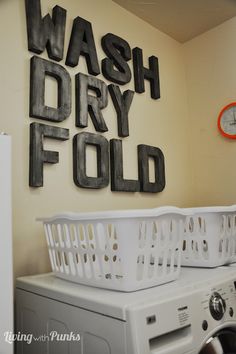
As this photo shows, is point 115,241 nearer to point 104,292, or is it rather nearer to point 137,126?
point 104,292

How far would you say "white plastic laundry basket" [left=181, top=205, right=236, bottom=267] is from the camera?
1.19m

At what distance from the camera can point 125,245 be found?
0.87 m

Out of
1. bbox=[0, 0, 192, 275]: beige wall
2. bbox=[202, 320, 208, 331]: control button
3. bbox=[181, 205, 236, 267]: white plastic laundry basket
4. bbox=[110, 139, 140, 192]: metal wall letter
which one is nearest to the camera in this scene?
bbox=[202, 320, 208, 331]: control button

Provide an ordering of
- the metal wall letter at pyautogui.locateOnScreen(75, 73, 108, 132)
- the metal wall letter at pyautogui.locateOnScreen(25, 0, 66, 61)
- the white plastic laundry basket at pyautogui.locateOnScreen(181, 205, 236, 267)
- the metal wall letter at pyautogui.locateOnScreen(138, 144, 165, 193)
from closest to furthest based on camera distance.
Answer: the white plastic laundry basket at pyautogui.locateOnScreen(181, 205, 236, 267) → the metal wall letter at pyautogui.locateOnScreen(25, 0, 66, 61) → the metal wall letter at pyautogui.locateOnScreen(75, 73, 108, 132) → the metal wall letter at pyautogui.locateOnScreen(138, 144, 165, 193)

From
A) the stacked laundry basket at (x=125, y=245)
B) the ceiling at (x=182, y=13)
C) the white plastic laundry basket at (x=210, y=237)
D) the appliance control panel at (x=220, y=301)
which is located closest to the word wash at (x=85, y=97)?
the ceiling at (x=182, y=13)

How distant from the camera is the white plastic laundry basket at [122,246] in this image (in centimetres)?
87

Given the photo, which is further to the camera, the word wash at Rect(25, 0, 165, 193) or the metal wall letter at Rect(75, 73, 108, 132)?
the metal wall letter at Rect(75, 73, 108, 132)

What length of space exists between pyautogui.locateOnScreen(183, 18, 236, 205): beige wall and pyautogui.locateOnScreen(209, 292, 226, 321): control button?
1142 mm

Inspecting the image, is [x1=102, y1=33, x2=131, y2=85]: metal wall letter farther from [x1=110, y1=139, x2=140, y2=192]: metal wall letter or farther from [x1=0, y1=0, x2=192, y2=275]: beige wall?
[x1=110, y1=139, x2=140, y2=192]: metal wall letter

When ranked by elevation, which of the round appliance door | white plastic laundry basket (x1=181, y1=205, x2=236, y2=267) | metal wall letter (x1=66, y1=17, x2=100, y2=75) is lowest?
the round appliance door

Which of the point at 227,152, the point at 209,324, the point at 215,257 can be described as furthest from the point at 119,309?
the point at 227,152

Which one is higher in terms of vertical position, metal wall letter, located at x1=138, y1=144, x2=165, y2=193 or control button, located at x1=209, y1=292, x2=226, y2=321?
metal wall letter, located at x1=138, y1=144, x2=165, y2=193

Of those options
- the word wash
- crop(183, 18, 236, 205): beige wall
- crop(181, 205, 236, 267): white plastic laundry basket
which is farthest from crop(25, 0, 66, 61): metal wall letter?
crop(183, 18, 236, 205): beige wall

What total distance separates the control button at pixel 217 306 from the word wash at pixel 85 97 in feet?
2.70
